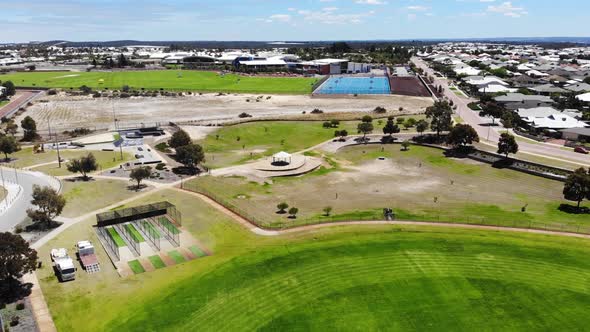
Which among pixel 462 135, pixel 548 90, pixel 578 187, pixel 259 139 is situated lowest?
pixel 259 139

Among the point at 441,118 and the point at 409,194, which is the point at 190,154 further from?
the point at 441,118

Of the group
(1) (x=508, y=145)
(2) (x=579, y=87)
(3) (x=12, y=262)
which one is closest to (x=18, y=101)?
(3) (x=12, y=262)

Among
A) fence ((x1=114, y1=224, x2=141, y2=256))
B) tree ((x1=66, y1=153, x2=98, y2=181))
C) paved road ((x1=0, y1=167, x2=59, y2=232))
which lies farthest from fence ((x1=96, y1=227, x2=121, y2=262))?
tree ((x1=66, y1=153, x2=98, y2=181))

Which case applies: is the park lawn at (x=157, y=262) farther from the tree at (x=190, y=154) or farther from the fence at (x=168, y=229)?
the tree at (x=190, y=154)

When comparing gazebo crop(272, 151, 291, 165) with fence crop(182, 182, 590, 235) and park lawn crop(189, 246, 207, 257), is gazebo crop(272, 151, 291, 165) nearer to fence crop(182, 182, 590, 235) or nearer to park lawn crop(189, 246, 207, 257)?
fence crop(182, 182, 590, 235)

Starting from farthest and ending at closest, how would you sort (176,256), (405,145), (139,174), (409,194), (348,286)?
(405,145), (409,194), (139,174), (176,256), (348,286)
